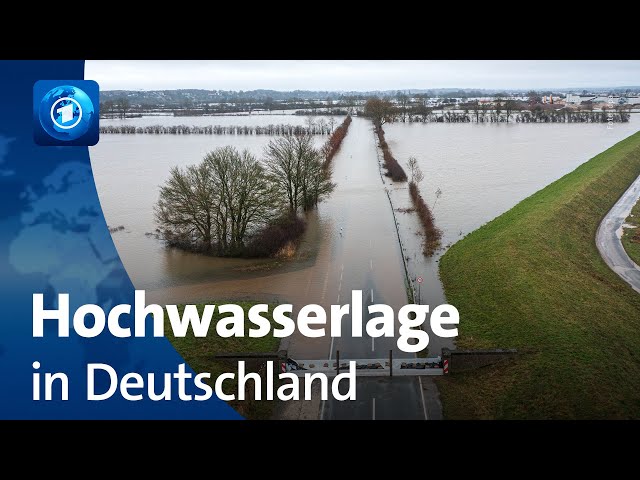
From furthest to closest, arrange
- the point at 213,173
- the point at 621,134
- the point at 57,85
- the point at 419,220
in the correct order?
the point at 621,134 < the point at 419,220 < the point at 213,173 < the point at 57,85

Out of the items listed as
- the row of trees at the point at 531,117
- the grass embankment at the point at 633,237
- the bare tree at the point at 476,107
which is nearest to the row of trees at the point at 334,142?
the row of trees at the point at 531,117

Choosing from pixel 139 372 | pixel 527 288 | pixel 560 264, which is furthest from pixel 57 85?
pixel 560 264

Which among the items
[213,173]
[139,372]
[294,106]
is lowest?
[139,372]

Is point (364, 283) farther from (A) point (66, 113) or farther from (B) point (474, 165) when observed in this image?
(B) point (474, 165)

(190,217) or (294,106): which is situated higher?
(294,106)

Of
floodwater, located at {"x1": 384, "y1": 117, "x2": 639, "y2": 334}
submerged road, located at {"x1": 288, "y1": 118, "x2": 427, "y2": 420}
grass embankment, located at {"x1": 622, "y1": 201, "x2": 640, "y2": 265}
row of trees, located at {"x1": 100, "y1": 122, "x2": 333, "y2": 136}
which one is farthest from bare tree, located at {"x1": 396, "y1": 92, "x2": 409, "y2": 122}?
grass embankment, located at {"x1": 622, "y1": 201, "x2": 640, "y2": 265}

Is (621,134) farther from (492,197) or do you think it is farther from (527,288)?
(527,288)
